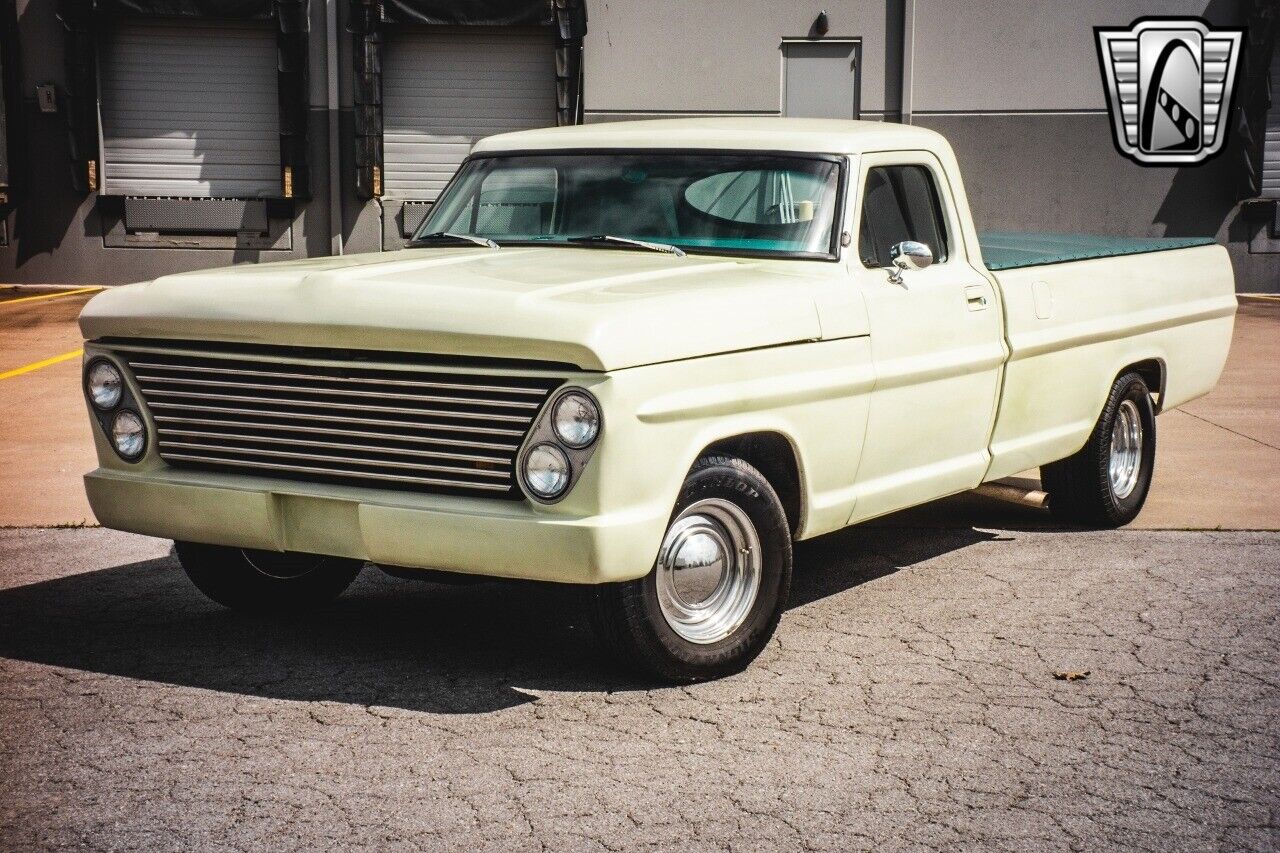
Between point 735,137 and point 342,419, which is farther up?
point 735,137

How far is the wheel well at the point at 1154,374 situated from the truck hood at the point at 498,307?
2718mm

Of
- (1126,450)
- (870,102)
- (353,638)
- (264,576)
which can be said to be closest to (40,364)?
(264,576)

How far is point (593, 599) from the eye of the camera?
15.6ft

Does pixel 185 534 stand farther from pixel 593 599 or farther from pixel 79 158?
pixel 79 158

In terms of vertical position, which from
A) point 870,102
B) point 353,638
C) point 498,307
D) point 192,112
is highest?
point 870,102

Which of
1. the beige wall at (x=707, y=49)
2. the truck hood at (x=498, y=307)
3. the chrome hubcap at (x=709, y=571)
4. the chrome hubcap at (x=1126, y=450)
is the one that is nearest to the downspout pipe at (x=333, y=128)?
the beige wall at (x=707, y=49)

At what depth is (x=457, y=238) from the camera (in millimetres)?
6070

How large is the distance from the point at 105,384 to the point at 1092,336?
4.04 meters

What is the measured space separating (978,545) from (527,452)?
316 centimetres

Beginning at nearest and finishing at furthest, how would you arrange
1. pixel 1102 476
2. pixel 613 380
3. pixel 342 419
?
pixel 613 380
pixel 342 419
pixel 1102 476

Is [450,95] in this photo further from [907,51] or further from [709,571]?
[709,571]

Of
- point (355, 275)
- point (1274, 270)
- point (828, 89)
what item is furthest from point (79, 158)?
point (355, 275)

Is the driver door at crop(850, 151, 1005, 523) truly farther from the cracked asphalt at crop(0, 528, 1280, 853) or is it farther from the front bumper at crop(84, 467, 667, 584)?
the front bumper at crop(84, 467, 667, 584)

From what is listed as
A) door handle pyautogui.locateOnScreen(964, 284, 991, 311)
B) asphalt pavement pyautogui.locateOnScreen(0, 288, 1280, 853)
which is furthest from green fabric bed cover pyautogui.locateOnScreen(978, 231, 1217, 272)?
asphalt pavement pyautogui.locateOnScreen(0, 288, 1280, 853)
